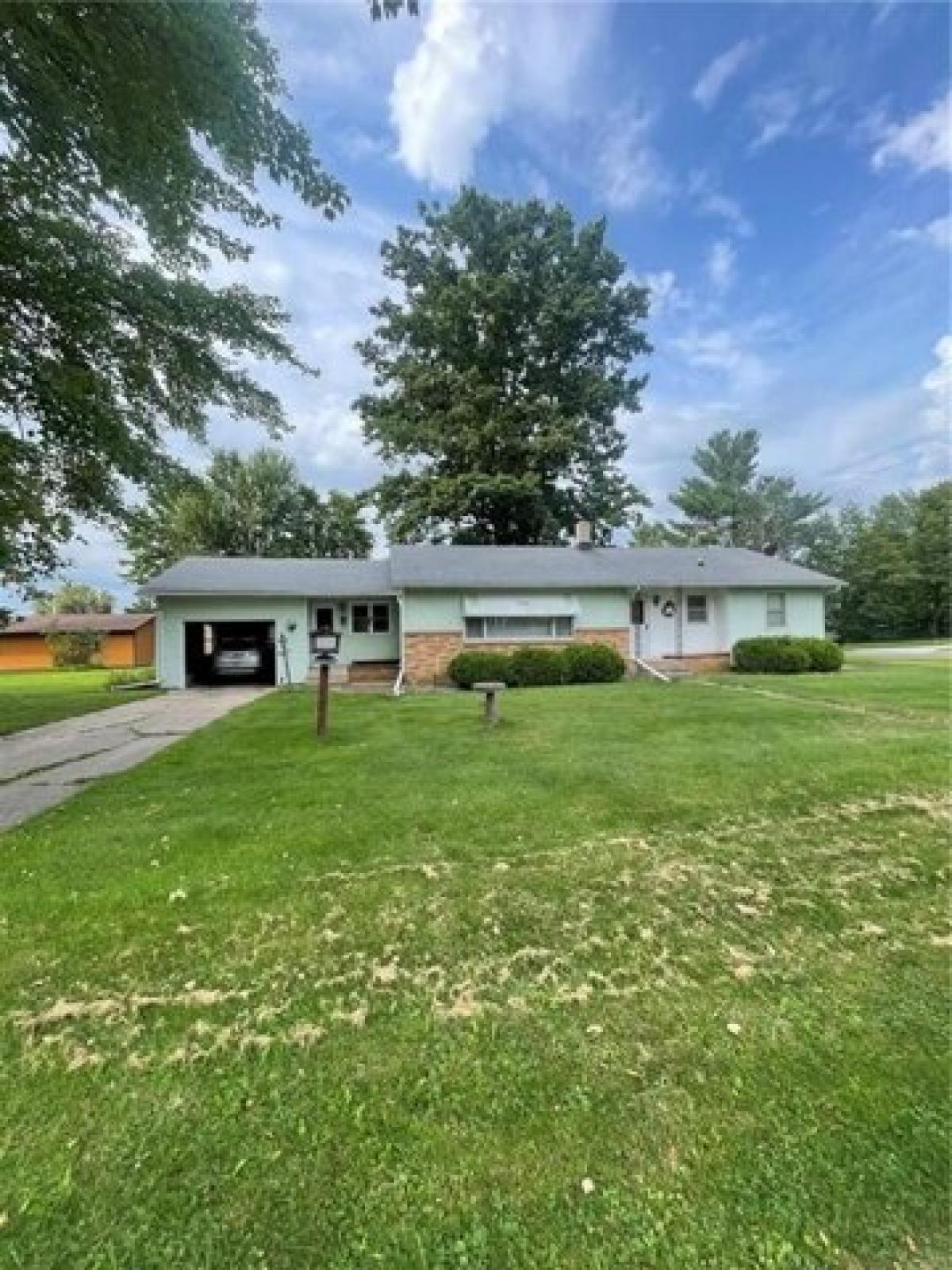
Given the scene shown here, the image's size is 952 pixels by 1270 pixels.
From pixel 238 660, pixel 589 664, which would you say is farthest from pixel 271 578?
pixel 589 664

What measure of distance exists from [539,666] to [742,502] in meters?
34.7

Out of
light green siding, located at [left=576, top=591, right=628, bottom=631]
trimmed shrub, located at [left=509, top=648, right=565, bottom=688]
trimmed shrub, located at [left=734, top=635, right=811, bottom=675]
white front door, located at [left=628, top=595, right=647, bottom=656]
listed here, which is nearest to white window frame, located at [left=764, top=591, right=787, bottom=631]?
trimmed shrub, located at [left=734, top=635, right=811, bottom=675]

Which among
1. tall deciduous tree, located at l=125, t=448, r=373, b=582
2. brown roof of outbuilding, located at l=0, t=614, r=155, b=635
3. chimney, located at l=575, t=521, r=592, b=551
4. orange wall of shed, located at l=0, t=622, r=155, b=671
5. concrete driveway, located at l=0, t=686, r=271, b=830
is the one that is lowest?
concrete driveway, located at l=0, t=686, r=271, b=830

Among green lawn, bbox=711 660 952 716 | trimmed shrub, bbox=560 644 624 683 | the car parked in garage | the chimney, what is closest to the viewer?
green lawn, bbox=711 660 952 716

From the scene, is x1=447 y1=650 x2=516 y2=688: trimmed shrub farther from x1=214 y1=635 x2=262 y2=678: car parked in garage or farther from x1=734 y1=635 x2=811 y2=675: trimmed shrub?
x1=734 y1=635 x2=811 y2=675: trimmed shrub

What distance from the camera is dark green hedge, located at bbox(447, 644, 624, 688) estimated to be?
55.9 feet

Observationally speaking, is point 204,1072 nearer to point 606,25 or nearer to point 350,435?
point 606,25

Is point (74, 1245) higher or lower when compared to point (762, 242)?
lower

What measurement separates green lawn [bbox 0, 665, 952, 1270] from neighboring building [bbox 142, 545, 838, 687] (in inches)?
490

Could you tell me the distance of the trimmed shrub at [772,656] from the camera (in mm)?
18875

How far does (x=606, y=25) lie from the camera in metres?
8.26

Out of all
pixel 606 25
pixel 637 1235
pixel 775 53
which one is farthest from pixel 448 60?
pixel 637 1235

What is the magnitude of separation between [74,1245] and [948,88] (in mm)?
13413

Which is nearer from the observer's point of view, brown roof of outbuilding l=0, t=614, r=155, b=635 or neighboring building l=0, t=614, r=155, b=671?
brown roof of outbuilding l=0, t=614, r=155, b=635
